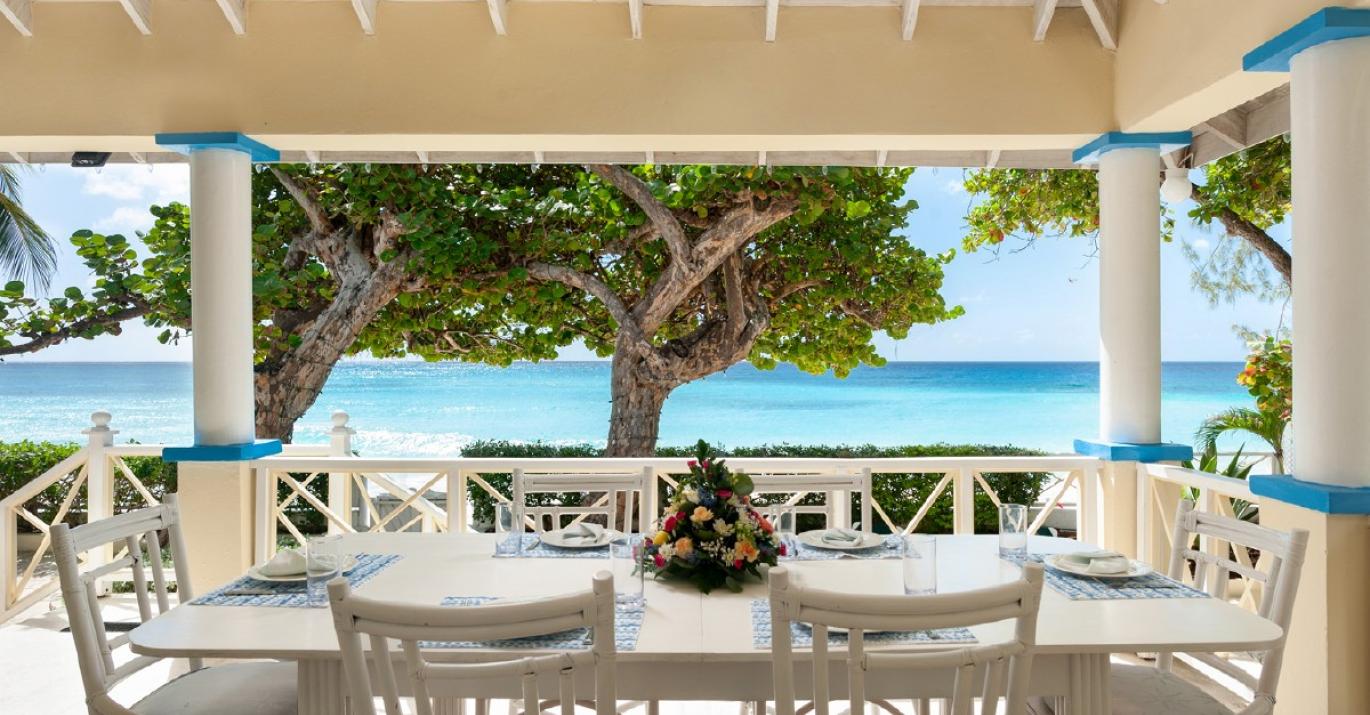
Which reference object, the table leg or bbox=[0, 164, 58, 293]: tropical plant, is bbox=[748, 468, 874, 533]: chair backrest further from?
bbox=[0, 164, 58, 293]: tropical plant

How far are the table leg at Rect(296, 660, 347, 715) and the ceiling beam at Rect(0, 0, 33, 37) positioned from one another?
3.44 m

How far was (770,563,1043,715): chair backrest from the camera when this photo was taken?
1.38 meters

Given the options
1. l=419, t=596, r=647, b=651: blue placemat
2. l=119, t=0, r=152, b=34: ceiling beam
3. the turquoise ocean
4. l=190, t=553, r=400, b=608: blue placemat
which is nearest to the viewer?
l=419, t=596, r=647, b=651: blue placemat

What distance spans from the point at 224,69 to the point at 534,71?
1332 millimetres

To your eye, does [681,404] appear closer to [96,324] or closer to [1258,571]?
[96,324]

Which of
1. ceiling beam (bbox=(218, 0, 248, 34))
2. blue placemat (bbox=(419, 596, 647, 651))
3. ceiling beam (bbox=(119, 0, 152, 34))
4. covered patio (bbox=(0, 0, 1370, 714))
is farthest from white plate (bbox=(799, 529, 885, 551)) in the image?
ceiling beam (bbox=(119, 0, 152, 34))

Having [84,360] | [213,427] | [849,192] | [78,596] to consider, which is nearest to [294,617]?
[78,596]

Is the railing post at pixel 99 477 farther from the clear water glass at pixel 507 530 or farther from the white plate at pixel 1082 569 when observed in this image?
the white plate at pixel 1082 569

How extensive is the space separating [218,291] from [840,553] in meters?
2.94

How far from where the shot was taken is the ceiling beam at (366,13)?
3.64 m

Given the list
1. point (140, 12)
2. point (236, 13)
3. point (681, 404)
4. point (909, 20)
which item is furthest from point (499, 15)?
point (681, 404)

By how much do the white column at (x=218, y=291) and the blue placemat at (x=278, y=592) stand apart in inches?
74.3

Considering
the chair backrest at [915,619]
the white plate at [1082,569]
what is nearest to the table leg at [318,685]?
the chair backrest at [915,619]

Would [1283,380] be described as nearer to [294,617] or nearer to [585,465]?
[585,465]
